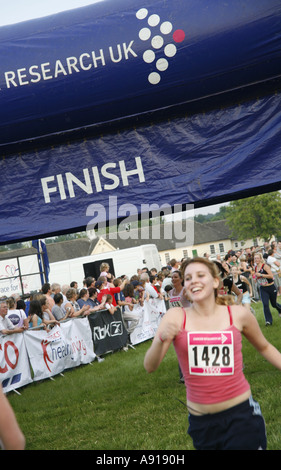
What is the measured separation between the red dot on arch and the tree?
2230 inches

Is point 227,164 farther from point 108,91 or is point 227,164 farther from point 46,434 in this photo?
point 46,434

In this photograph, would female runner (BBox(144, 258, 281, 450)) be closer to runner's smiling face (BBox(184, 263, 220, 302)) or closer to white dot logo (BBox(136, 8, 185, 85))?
runner's smiling face (BBox(184, 263, 220, 302))

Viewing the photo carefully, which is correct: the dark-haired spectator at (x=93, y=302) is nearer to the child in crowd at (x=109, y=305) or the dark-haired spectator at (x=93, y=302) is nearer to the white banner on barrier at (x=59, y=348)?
the child in crowd at (x=109, y=305)

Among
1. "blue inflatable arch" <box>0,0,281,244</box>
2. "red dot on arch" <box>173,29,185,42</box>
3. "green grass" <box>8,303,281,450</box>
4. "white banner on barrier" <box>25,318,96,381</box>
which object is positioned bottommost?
"green grass" <box>8,303,281,450</box>

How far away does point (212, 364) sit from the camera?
374 centimetres

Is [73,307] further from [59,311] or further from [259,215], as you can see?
[259,215]

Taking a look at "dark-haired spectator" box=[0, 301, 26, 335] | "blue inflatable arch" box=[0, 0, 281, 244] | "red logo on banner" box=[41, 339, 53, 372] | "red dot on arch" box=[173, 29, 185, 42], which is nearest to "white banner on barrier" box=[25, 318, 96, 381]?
"red logo on banner" box=[41, 339, 53, 372]

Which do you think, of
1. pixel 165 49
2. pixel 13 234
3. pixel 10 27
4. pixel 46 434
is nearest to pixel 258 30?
pixel 165 49

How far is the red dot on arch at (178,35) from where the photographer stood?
547cm

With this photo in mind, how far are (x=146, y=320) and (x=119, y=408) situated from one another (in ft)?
30.3

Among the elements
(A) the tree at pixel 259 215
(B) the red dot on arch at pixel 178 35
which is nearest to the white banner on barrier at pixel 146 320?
(B) the red dot on arch at pixel 178 35

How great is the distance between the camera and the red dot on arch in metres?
5.47

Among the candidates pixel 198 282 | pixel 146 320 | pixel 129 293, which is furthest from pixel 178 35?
pixel 146 320

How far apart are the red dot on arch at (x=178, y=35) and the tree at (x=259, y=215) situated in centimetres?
5663
